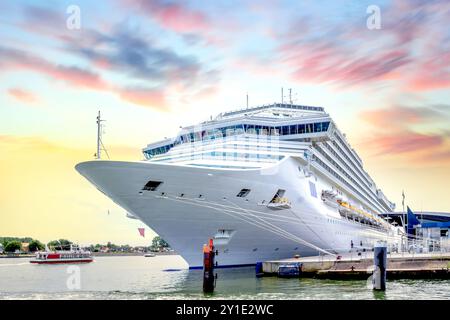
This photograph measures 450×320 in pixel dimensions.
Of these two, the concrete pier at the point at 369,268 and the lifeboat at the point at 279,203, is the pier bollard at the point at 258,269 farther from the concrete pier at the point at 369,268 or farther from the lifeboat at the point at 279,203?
the lifeboat at the point at 279,203

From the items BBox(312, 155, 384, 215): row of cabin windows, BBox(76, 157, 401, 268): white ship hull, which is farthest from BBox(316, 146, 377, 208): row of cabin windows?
BBox(76, 157, 401, 268): white ship hull

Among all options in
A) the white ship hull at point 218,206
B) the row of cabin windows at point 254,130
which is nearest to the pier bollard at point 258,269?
the white ship hull at point 218,206

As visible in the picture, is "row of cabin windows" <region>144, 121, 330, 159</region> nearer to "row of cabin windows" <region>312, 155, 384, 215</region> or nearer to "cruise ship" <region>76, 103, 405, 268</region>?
"cruise ship" <region>76, 103, 405, 268</region>

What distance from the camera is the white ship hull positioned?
26.1 metres

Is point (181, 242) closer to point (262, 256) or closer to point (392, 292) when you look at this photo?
point (262, 256)

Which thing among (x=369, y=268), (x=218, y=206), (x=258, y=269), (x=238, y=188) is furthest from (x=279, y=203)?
(x=369, y=268)

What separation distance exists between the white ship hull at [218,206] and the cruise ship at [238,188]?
52 mm

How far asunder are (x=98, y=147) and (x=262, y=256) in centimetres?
1264

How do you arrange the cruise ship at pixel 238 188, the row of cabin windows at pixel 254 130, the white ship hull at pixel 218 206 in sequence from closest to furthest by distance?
the white ship hull at pixel 218 206
the cruise ship at pixel 238 188
the row of cabin windows at pixel 254 130

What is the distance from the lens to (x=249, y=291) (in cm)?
2208

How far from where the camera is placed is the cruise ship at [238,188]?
26516 millimetres

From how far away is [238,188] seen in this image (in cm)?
2827

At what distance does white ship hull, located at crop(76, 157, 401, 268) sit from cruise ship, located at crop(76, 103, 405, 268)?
5 centimetres
